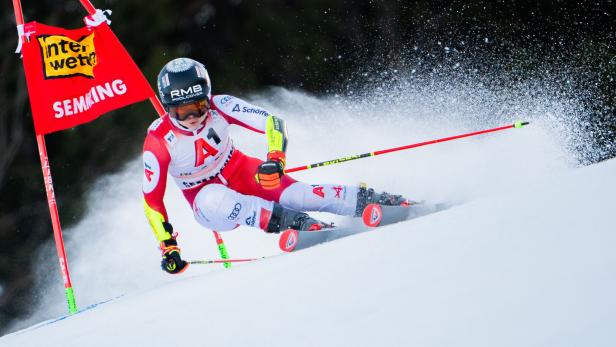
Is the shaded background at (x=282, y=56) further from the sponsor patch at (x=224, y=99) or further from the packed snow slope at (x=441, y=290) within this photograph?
the packed snow slope at (x=441, y=290)

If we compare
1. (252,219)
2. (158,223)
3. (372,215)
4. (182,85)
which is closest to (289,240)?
(252,219)

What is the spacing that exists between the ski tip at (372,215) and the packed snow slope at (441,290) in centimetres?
131

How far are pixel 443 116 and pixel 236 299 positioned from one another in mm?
6612

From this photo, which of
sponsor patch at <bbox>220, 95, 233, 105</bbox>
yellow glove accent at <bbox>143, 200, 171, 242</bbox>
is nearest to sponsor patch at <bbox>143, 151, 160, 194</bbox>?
yellow glove accent at <bbox>143, 200, 171, 242</bbox>

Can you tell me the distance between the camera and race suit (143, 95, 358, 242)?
5.09 meters

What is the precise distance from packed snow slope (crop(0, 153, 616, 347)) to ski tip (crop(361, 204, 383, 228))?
1.31 metres

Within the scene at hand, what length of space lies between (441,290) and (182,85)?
300 centimetres

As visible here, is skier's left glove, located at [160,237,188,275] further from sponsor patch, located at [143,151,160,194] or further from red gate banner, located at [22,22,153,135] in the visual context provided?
red gate banner, located at [22,22,153,135]

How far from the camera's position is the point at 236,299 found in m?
2.91

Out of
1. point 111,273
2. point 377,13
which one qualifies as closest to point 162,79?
point 111,273

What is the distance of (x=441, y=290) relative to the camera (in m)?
2.17

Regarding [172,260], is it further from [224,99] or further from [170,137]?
[224,99]

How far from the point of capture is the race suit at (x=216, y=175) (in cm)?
509

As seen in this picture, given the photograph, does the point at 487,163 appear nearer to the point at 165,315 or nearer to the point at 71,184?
the point at 165,315
